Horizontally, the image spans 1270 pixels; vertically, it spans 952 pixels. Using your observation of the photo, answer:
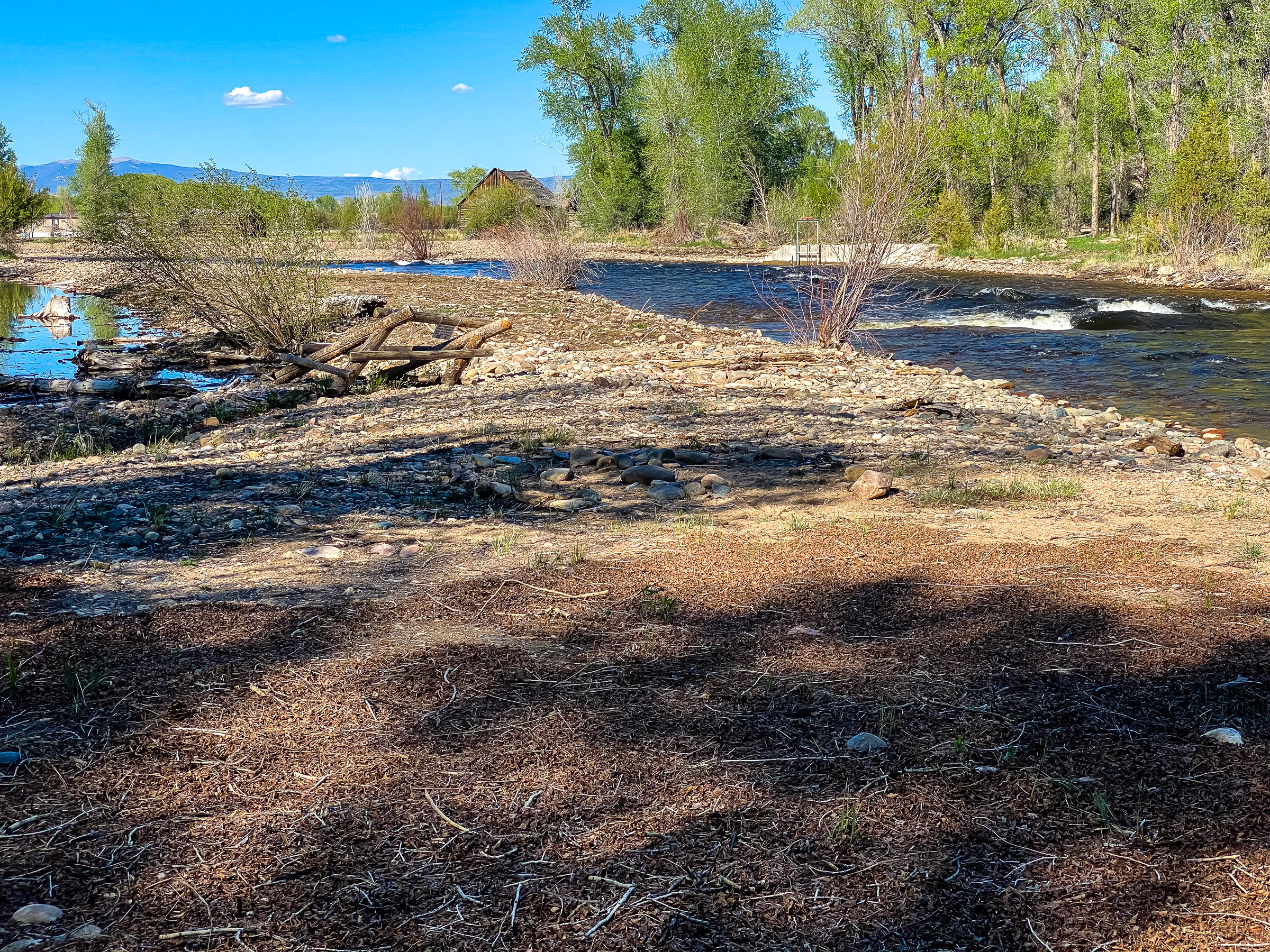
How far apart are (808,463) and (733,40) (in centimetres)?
4966

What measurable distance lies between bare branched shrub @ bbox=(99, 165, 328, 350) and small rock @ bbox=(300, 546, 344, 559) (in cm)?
1052

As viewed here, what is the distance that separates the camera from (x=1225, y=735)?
266 cm

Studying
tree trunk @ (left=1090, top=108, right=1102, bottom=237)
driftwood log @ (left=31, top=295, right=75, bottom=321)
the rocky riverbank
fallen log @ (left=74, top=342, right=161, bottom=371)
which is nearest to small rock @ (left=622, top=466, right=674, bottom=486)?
the rocky riverbank

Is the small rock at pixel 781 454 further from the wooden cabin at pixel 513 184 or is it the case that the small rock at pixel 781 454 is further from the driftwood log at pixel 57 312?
the wooden cabin at pixel 513 184

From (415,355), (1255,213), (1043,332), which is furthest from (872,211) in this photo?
(1255,213)

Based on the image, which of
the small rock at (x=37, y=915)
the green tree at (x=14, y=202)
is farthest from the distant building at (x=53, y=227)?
the small rock at (x=37, y=915)

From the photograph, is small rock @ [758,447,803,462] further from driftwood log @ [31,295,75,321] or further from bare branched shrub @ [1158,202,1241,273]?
bare branched shrub @ [1158,202,1241,273]

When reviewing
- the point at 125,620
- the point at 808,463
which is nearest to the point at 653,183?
the point at 808,463

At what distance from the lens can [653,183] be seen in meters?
55.0

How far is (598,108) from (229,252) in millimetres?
48240

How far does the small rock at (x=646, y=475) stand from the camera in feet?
20.5

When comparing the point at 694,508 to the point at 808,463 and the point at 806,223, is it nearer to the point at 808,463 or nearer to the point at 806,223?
the point at 808,463

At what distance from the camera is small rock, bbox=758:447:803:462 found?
6.95 m

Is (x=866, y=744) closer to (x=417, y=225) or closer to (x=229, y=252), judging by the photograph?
(x=229, y=252)
